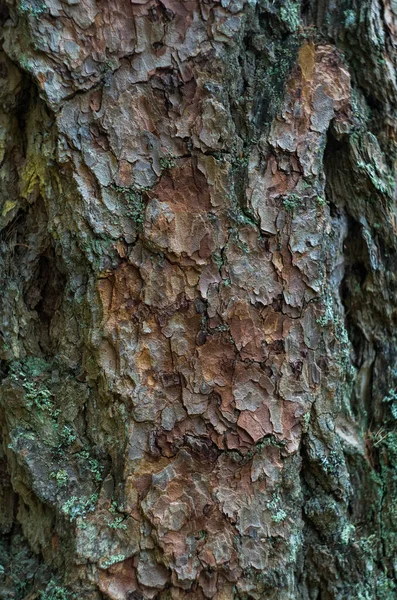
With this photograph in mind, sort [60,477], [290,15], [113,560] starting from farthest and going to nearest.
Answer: [290,15], [60,477], [113,560]

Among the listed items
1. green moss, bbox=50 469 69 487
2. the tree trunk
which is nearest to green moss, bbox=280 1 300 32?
the tree trunk

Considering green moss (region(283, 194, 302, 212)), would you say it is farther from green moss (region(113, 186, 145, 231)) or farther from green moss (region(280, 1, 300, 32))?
green moss (region(280, 1, 300, 32))

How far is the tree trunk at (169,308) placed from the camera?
59.7 inches

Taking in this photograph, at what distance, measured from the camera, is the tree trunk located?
4.98ft

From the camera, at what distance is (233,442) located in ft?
5.05

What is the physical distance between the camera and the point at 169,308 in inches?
61.0

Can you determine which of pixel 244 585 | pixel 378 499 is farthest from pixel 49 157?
pixel 378 499

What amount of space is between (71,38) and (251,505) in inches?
55.5

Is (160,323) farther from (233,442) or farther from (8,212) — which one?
(8,212)

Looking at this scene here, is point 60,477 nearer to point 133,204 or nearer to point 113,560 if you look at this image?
point 113,560

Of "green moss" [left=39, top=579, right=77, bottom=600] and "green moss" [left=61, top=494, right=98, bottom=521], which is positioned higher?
"green moss" [left=61, top=494, right=98, bottom=521]

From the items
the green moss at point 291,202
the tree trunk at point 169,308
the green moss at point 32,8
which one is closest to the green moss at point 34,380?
the tree trunk at point 169,308

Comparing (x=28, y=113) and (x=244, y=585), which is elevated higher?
(x=28, y=113)

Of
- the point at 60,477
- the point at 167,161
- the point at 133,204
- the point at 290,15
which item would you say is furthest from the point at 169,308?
the point at 290,15
